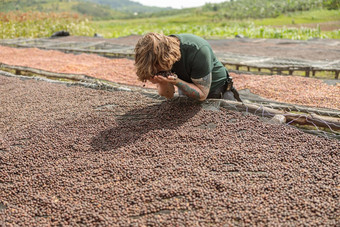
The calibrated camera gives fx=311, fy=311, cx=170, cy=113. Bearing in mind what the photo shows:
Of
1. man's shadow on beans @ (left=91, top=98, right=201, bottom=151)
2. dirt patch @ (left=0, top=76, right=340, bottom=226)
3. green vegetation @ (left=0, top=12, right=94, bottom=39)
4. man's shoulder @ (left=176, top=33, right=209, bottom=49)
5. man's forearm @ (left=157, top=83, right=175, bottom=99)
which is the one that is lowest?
dirt patch @ (left=0, top=76, right=340, bottom=226)

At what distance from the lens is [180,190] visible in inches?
70.0

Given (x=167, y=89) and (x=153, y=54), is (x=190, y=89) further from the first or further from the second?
(x=153, y=54)

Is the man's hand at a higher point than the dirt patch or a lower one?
higher

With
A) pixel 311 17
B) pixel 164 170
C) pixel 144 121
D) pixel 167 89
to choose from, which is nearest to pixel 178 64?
pixel 167 89

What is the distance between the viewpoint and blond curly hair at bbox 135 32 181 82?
2.19 meters

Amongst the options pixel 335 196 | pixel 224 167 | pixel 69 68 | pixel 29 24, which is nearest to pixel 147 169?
pixel 224 167

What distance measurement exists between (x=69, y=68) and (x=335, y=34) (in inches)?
349

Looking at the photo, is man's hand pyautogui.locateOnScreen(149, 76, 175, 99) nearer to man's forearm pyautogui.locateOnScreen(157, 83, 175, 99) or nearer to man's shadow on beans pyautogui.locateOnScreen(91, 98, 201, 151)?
man's forearm pyautogui.locateOnScreen(157, 83, 175, 99)

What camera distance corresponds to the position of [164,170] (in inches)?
79.2

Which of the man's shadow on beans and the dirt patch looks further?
the man's shadow on beans

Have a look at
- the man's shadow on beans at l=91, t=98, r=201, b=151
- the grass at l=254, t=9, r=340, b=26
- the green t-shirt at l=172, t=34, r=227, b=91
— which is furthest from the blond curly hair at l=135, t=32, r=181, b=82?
the grass at l=254, t=9, r=340, b=26

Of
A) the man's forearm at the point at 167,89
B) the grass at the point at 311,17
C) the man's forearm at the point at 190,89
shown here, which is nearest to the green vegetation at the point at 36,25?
the grass at the point at 311,17

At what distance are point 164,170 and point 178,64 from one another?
0.93 metres

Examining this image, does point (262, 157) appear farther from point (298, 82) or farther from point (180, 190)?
point (298, 82)
